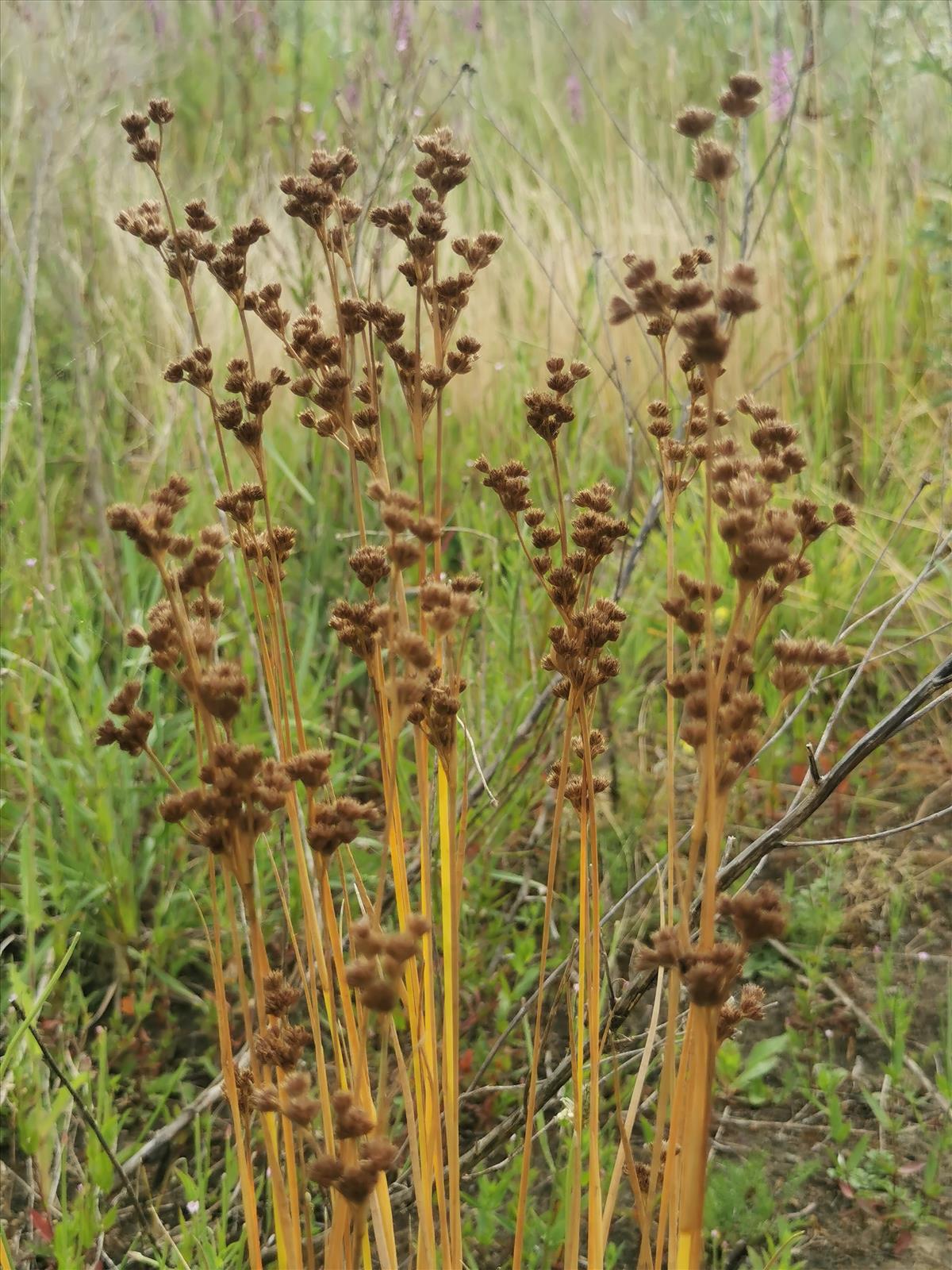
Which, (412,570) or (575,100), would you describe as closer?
(412,570)

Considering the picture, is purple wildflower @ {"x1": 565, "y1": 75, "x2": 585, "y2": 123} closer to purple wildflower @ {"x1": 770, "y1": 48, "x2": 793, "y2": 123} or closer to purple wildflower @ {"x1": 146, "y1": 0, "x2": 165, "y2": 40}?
purple wildflower @ {"x1": 770, "y1": 48, "x2": 793, "y2": 123}

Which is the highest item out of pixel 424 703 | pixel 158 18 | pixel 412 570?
pixel 158 18

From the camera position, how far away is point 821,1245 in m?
1.61

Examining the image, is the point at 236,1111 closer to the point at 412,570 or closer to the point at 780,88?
the point at 412,570

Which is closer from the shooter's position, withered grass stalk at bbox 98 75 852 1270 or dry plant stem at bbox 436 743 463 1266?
withered grass stalk at bbox 98 75 852 1270

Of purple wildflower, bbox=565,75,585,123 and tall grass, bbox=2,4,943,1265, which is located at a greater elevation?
purple wildflower, bbox=565,75,585,123

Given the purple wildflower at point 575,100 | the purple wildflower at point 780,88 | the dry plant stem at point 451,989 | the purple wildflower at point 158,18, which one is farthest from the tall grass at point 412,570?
the purple wildflower at point 575,100

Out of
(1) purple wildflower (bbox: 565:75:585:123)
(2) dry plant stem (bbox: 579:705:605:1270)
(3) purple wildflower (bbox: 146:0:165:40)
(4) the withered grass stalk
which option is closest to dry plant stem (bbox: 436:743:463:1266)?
(4) the withered grass stalk

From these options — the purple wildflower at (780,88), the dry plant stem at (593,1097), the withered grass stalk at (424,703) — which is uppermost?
the purple wildflower at (780,88)

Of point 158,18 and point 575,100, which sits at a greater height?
point 158,18

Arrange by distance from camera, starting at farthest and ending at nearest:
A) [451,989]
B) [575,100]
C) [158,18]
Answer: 1. [575,100]
2. [158,18]
3. [451,989]

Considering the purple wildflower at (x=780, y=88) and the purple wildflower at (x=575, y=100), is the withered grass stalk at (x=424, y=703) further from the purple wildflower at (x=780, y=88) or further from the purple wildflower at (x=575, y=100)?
the purple wildflower at (x=575, y=100)

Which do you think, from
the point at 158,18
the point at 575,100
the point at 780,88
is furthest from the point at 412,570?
the point at 575,100

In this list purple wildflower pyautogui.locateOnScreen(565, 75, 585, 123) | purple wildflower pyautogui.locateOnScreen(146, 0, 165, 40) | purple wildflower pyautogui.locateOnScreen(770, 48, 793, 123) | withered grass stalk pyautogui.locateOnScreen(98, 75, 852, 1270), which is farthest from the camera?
purple wildflower pyautogui.locateOnScreen(565, 75, 585, 123)
